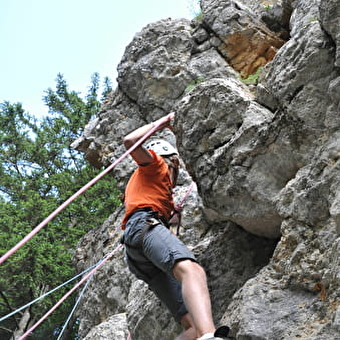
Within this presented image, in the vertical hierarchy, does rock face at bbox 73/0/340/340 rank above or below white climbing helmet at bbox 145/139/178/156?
below

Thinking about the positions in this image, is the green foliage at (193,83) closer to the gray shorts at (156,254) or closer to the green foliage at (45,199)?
the gray shorts at (156,254)

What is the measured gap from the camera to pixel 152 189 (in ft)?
14.1

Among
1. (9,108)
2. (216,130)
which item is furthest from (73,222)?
(216,130)

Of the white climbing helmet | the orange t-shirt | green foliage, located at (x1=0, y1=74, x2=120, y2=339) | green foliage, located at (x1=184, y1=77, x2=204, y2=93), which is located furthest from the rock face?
green foliage, located at (x1=0, y1=74, x2=120, y2=339)

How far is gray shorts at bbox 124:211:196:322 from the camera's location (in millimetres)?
3537

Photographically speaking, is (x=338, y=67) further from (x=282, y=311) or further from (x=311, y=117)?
(x=282, y=311)

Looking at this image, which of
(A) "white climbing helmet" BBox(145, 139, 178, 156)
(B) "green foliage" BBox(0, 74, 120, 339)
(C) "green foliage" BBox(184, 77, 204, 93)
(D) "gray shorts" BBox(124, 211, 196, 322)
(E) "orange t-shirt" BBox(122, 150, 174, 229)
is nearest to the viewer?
(D) "gray shorts" BBox(124, 211, 196, 322)

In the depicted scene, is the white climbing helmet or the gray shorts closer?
the gray shorts

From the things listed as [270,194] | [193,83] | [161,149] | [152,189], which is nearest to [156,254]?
[152,189]

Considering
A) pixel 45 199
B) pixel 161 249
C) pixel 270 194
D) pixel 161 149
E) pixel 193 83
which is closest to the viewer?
pixel 161 249

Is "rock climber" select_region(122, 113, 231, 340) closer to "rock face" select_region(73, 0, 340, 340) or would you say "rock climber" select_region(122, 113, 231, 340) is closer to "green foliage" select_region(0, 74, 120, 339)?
"rock face" select_region(73, 0, 340, 340)

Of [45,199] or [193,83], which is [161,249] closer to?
[193,83]

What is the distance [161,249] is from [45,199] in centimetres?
1359

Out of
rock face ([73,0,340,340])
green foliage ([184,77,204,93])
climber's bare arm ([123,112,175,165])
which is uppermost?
green foliage ([184,77,204,93])
